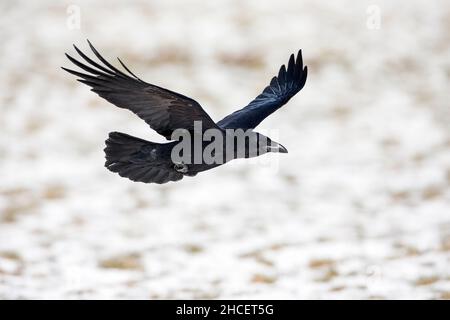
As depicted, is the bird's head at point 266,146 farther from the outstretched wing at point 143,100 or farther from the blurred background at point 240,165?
the blurred background at point 240,165

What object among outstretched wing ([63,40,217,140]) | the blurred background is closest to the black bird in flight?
outstretched wing ([63,40,217,140])

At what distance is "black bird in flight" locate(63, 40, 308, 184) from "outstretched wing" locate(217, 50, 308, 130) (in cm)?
2

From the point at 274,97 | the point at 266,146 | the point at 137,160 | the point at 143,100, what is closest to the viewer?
the point at 143,100

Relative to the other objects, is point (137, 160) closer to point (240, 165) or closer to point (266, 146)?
point (266, 146)

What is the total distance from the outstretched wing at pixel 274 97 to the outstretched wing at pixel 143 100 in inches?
27.6

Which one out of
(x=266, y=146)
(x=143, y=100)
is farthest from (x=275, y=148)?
(x=143, y=100)

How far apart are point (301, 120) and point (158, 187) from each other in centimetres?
383

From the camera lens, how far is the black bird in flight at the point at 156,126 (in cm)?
607

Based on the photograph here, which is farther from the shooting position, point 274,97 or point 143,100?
point 274,97

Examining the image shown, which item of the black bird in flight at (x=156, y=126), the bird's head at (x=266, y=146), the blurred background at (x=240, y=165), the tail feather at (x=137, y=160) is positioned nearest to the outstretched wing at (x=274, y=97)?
the black bird in flight at (x=156, y=126)

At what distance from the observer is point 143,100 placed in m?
6.16

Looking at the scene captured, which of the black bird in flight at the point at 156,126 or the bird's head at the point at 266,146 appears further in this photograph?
the bird's head at the point at 266,146

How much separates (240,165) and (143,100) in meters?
7.93

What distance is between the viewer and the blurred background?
10.2 meters
